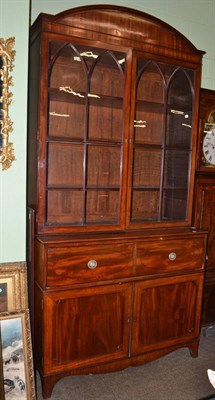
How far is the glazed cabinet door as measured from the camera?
2062 millimetres

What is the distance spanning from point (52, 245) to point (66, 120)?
0.81 meters

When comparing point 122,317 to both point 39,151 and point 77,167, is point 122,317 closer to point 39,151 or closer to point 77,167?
point 77,167

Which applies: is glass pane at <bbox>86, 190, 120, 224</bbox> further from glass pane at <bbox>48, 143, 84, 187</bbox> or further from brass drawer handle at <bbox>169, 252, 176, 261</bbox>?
brass drawer handle at <bbox>169, 252, 176, 261</bbox>

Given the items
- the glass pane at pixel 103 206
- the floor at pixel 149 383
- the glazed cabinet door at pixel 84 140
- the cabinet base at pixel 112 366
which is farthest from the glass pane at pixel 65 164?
the floor at pixel 149 383

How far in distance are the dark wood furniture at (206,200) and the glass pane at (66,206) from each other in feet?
3.40

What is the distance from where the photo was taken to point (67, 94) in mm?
A: 2092

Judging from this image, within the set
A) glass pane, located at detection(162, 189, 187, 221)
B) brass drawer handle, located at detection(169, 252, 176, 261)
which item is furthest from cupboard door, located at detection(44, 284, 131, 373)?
glass pane, located at detection(162, 189, 187, 221)

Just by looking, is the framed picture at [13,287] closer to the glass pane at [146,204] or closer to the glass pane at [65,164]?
the glass pane at [65,164]

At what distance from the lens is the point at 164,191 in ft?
7.97

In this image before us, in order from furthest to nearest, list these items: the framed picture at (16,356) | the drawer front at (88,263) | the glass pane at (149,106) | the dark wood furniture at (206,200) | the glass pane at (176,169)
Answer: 1. the dark wood furniture at (206,200)
2. the glass pane at (176,169)
3. the glass pane at (149,106)
4. the drawer front at (88,263)
5. the framed picture at (16,356)

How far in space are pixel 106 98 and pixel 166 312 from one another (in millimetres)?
1499

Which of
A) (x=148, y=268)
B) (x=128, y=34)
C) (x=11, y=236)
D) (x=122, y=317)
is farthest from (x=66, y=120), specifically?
(x=122, y=317)

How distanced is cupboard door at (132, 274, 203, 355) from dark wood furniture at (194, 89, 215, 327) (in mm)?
446

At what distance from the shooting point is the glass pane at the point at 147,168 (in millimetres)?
2361
